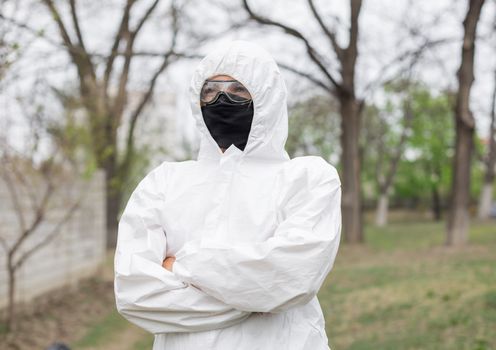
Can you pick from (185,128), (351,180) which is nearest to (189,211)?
(351,180)

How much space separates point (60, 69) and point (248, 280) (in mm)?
9893

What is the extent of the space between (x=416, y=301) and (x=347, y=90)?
7561mm

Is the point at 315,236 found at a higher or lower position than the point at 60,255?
higher

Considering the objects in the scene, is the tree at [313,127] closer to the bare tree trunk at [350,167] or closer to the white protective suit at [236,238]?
the bare tree trunk at [350,167]

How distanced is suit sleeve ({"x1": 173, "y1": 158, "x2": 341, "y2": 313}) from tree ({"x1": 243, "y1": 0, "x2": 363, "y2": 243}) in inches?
462

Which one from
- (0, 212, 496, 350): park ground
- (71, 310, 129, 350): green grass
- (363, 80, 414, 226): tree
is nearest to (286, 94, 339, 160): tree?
(363, 80, 414, 226): tree

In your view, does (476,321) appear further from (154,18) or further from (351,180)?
(154,18)

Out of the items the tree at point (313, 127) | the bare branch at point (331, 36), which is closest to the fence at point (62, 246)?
the bare branch at point (331, 36)

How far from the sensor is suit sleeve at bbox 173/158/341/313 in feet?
6.85

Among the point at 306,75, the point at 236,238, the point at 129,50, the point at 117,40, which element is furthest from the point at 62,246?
the point at 236,238

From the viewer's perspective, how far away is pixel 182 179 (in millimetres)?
2455

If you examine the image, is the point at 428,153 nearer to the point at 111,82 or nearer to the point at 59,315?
the point at 111,82

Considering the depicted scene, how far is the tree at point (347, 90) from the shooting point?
14.0 metres

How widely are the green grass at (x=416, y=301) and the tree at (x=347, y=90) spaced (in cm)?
252
